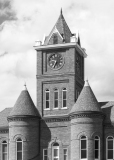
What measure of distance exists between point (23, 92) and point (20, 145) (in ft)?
18.8

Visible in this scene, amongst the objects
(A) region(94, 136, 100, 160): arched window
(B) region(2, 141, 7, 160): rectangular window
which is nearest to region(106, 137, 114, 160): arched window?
(A) region(94, 136, 100, 160): arched window

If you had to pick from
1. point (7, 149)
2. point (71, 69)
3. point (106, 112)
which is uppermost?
point (71, 69)

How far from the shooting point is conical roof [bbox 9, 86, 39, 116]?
5725 cm

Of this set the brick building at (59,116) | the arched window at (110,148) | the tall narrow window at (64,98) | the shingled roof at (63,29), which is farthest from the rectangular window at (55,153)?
the shingled roof at (63,29)

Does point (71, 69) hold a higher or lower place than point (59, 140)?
higher

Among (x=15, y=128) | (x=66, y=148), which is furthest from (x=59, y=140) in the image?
(x=15, y=128)

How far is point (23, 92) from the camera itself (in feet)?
194

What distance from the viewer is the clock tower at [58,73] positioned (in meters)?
58.8

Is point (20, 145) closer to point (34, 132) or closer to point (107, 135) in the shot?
point (34, 132)

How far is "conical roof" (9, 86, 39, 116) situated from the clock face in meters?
4.11

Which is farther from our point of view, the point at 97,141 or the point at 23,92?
the point at 23,92

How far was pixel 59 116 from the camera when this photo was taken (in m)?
57.6

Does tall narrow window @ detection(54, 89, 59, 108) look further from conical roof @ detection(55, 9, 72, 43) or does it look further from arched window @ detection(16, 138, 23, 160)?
conical roof @ detection(55, 9, 72, 43)

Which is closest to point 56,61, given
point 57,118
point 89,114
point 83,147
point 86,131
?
point 57,118
